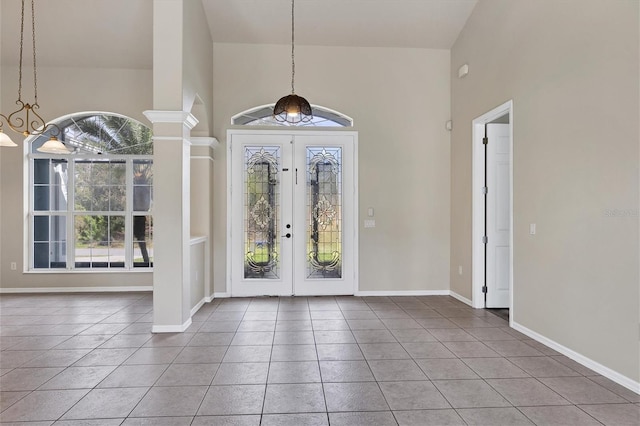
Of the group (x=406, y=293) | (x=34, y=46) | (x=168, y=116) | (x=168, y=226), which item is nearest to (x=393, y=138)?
(x=406, y=293)

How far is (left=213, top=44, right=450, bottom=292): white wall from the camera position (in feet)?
18.6

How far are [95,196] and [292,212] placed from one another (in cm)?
344

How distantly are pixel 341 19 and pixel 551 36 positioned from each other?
2792mm

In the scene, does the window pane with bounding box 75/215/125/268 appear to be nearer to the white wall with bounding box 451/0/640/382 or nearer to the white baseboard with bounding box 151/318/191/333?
the white baseboard with bounding box 151/318/191/333

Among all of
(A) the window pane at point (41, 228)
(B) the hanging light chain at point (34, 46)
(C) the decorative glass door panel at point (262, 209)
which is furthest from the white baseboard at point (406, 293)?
(B) the hanging light chain at point (34, 46)

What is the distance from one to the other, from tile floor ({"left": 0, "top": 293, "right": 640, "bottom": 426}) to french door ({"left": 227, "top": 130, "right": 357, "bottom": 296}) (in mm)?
1032

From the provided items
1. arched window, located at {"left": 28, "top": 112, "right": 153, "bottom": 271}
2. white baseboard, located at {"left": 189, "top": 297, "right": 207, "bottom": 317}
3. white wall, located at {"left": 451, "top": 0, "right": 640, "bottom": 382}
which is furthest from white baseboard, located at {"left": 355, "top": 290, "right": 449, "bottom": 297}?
arched window, located at {"left": 28, "top": 112, "right": 153, "bottom": 271}

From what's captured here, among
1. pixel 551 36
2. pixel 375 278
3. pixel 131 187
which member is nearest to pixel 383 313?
pixel 375 278

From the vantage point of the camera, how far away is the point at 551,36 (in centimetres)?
351

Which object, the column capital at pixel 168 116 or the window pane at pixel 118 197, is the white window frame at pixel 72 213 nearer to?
the window pane at pixel 118 197

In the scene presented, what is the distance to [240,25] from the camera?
523 centimetres

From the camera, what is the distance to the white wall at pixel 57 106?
5859 mm

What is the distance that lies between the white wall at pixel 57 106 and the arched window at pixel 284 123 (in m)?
1.74

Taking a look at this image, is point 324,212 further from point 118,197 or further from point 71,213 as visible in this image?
point 71,213
